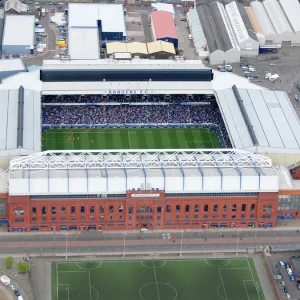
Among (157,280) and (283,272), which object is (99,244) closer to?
(157,280)

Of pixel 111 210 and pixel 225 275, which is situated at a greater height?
pixel 111 210

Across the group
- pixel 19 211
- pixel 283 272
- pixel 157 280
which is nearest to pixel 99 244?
pixel 157 280

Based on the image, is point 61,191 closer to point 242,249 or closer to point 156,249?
point 156,249

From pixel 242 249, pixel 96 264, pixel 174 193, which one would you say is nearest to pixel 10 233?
pixel 96 264

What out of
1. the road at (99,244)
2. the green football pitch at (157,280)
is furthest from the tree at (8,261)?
the green football pitch at (157,280)

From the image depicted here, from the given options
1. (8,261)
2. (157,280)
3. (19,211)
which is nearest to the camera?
(8,261)

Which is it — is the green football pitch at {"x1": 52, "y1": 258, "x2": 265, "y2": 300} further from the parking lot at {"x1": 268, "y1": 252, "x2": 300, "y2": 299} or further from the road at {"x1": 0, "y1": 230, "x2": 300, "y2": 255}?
the road at {"x1": 0, "y1": 230, "x2": 300, "y2": 255}
